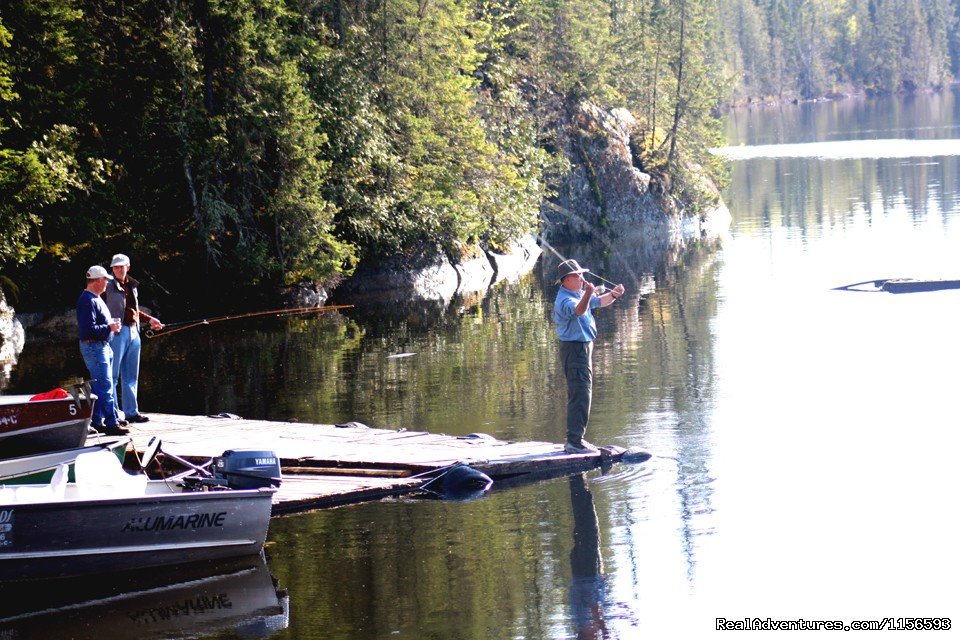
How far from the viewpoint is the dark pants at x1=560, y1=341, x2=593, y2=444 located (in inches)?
552

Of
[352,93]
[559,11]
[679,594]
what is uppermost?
[559,11]

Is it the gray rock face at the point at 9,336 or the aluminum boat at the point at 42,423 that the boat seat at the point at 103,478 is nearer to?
the aluminum boat at the point at 42,423

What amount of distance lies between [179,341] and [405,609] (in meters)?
17.2

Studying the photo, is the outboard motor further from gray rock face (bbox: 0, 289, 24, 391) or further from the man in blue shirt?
gray rock face (bbox: 0, 289, 24, 391)

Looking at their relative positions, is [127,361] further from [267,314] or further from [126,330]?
[267,314]

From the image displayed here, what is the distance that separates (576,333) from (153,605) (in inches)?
203

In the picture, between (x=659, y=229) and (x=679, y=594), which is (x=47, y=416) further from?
(x=659, y=229)

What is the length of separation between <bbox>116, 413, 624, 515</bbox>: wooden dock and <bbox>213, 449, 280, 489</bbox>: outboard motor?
0.59 meters

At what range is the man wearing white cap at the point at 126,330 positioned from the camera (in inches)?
596

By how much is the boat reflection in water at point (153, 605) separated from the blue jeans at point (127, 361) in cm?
421

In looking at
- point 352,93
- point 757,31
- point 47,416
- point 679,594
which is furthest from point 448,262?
point 757,31

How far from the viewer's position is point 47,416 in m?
12.9

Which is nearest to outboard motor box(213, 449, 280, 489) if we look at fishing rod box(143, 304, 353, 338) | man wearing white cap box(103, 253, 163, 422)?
man wearing white cap box(103, 253, 163, 422)

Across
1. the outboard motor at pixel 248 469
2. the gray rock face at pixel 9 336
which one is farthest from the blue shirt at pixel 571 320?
the gray rock face at pixel 9 336
